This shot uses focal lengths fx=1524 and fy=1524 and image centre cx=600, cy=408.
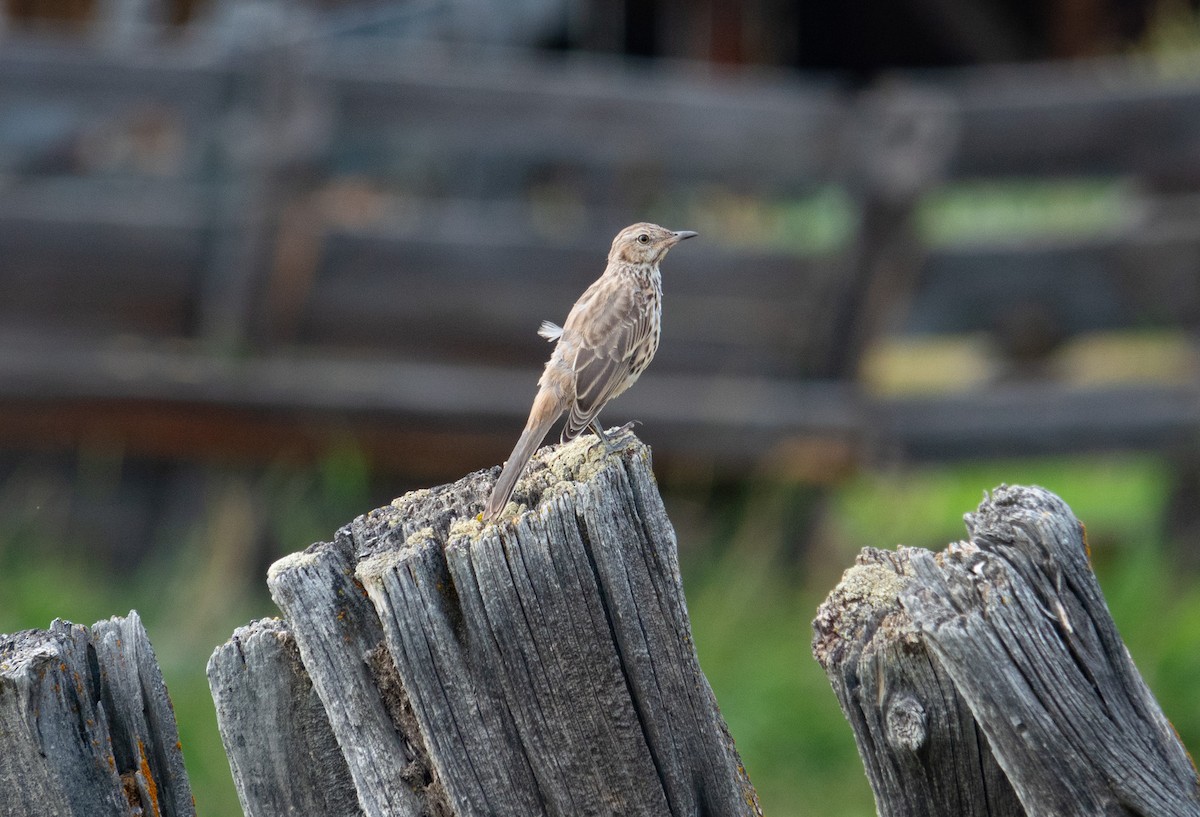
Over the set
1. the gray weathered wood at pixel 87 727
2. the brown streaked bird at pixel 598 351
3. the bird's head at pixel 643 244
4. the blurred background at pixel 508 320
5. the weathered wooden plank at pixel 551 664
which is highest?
the blurred background at pixel 508 320

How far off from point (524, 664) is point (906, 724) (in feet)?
1.89

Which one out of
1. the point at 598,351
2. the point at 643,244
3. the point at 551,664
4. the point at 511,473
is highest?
the point at 643,244

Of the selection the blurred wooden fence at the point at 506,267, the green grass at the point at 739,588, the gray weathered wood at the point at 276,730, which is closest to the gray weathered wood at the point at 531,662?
the gray weathered wood at the point at 276,730

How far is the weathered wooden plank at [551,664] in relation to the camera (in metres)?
2.29

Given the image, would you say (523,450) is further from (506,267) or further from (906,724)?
(506,267)

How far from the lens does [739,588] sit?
6730 mm

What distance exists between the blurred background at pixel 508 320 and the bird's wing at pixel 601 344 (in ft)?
7.94

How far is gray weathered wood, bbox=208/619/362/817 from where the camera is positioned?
2.46 m

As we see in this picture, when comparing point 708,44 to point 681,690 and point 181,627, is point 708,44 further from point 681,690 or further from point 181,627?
point 681,690

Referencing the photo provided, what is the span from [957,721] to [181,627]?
4698 millimetres

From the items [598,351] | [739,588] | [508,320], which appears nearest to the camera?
[598,351]

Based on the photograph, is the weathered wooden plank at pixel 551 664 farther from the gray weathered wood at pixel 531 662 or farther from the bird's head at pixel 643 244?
the bird's head at pixel 643 244

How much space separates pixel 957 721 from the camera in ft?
7.50

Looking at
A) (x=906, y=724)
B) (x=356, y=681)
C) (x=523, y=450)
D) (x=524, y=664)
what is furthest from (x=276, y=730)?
(x=906, y=724)
